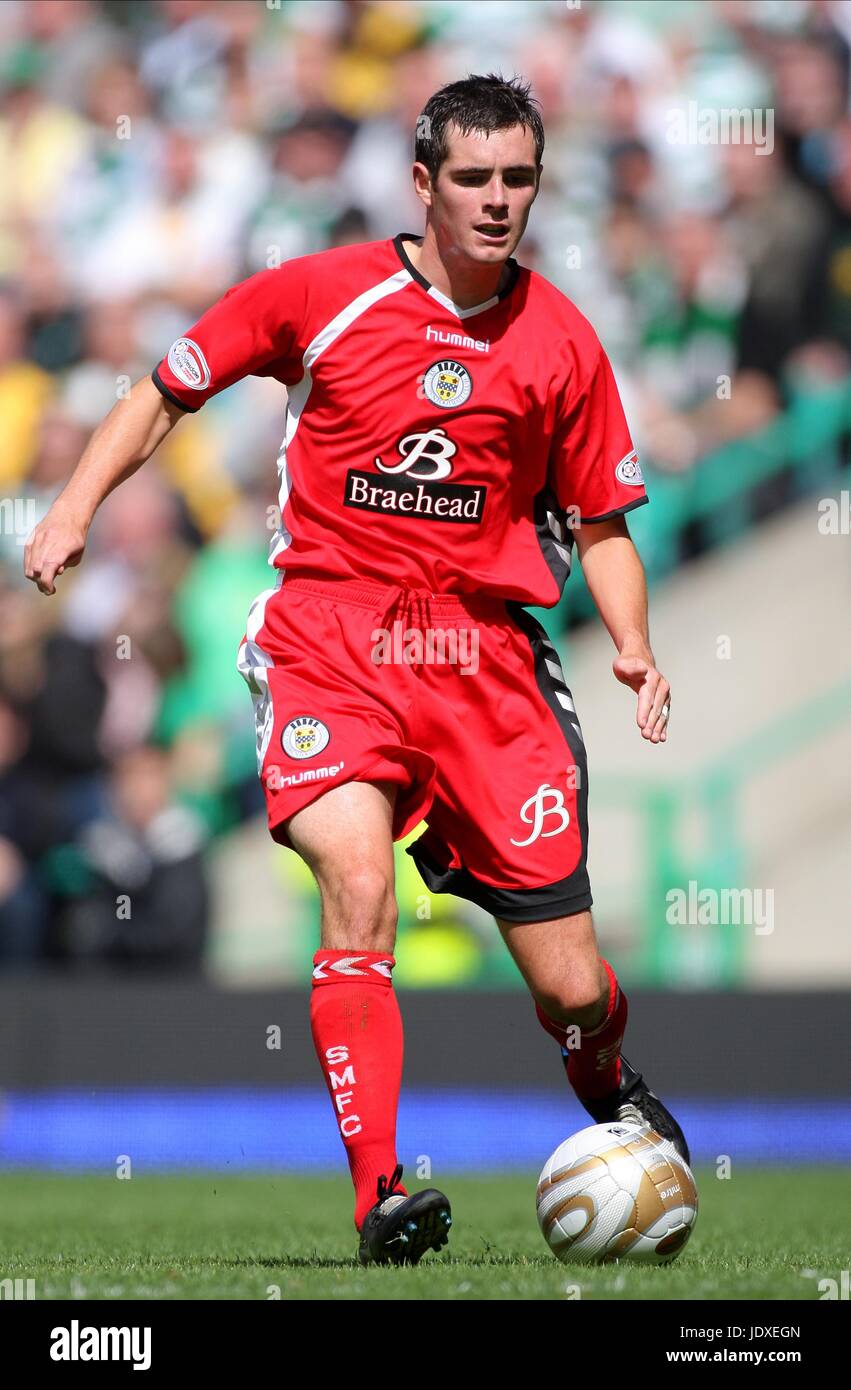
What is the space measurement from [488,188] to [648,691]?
4.26ft

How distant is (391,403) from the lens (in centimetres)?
534

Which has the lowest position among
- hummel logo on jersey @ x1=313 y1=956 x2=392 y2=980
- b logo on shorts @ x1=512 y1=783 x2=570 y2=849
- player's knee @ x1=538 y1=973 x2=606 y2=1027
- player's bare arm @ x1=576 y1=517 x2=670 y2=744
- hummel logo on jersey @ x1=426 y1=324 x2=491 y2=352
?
player's knee @ x1=538 y1=973 x2=606 y2=1027

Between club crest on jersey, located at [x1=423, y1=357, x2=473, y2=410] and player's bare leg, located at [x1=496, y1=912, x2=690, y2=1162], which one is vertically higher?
club crest on jersey, located at [x1=423, y1=357, x2=473, y2=410]

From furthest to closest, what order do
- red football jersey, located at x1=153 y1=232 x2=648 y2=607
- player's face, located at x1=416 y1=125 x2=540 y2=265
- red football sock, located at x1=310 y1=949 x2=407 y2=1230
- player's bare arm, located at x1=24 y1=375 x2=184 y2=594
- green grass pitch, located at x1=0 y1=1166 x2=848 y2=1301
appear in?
red football jersey, located at x1=153 y1=232 x2=648 y2=607
player's face, located at x1=416 y1=125 x2=540 y2=265
player's bare arm, located at x1=24 y1=375 x2=184 y2=594
red football sock, located at x1=310 y1=949 x2=407 y2=1230
green grass pitch, located at x1=0 y1=1166 x2=848 y2=1301

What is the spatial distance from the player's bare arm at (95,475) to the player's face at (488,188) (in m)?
0.86

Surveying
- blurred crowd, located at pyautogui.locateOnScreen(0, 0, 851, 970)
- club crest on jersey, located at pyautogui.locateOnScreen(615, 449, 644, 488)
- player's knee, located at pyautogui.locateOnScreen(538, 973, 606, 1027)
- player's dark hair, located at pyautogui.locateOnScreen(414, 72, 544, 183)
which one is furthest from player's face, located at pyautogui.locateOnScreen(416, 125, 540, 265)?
blurred crowd, located at pyautogui.locateOnScreen(0, 0, 851, 970)

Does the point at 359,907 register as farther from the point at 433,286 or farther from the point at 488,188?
the point at 488,188

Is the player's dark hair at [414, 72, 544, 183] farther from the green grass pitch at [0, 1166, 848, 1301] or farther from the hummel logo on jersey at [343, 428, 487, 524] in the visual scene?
the green grass pitch at [0, 1166, 848, 1301]

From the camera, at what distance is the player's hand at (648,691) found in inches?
206

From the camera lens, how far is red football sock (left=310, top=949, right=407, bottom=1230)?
4.86m

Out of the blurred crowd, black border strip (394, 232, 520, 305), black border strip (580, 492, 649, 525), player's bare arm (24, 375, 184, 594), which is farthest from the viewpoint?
the blurred crowd

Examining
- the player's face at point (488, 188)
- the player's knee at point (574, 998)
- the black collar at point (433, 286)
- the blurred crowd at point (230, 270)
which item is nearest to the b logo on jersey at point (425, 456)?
the black collar at point (433, 286)

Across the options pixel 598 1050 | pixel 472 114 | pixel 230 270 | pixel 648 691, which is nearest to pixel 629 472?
pixel 648 691

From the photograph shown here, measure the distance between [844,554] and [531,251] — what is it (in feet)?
8.24
